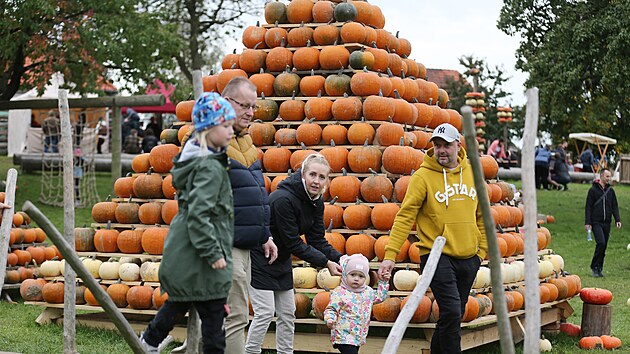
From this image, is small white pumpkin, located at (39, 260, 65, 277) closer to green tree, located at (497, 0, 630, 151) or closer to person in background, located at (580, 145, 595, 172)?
green tree, located at (497, 0, 630, 151)

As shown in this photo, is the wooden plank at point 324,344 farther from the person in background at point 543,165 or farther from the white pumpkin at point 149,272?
the person in background at point 543,165

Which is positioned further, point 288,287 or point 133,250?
point 133,250

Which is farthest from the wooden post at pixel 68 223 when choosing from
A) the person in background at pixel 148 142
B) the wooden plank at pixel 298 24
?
the person in background at pixel 148 142

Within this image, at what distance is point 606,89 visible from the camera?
A: 66.9 ft

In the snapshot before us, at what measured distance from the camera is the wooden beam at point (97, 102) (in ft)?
58.3

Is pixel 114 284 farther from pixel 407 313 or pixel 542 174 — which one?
pixel 542 174

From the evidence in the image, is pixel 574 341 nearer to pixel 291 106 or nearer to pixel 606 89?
pixel 291 106

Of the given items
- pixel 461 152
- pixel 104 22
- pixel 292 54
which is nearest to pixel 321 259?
pixel 461 152

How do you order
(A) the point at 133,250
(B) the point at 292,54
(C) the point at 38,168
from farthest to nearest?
1. (C) the point at 38,168
2. (B) the point at 292,54
3. (A) the point at 133,250

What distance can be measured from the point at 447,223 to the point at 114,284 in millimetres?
3552

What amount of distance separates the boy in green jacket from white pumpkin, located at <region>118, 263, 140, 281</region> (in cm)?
389

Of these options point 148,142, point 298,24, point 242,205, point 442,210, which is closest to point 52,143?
point 148,142

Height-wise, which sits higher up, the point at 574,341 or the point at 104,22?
the point at 104,22

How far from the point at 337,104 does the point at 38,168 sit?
57.4 ft
